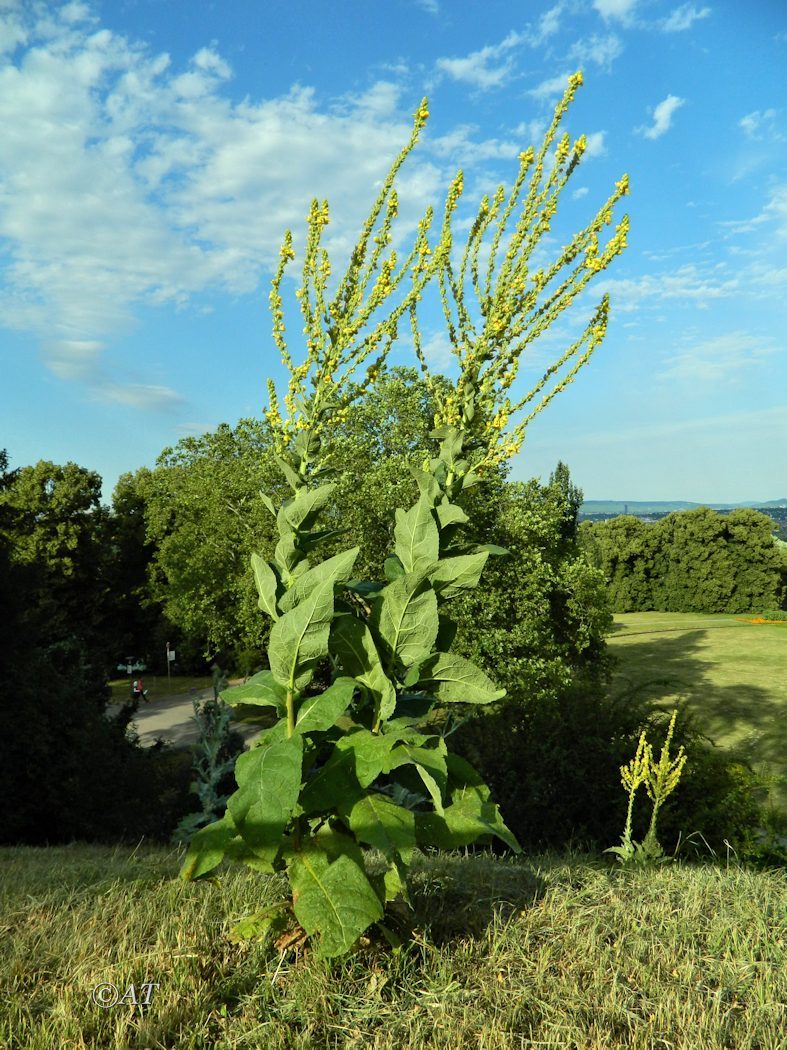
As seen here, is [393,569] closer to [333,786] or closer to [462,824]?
[333,786]

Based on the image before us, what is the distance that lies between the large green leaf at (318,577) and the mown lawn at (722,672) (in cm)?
813

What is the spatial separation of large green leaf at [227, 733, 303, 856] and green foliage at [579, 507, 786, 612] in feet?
160

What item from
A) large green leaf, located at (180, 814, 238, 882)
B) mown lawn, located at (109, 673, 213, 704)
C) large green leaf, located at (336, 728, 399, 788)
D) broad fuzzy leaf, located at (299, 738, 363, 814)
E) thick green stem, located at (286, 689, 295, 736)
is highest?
thick green stem, located at (286, 689, 295, 736)

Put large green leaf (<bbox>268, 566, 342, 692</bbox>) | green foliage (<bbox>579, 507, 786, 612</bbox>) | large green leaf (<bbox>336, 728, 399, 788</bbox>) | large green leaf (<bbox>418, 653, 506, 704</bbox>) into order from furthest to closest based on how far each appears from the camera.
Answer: green foliage (<bbox>579, 507, 786, 612</bbox>) < large green leaf (<bbox>418, 653, 506, 704</bbox>) < large green leaf (<bbox>268, 566, 342, 692</bbox>) < large green leaf (<bbox>336, 728, 399, 788</bbox>)

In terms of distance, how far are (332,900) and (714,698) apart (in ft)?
87.7

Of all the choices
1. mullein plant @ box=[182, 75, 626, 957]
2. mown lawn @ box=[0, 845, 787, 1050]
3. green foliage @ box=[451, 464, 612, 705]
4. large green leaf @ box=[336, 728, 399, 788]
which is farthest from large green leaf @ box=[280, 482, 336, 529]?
green foliage @ box=[451, 464, 612, 705]

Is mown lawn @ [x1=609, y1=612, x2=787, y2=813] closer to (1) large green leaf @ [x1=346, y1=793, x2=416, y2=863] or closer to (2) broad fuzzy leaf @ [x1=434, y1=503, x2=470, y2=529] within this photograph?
(2) broad fuzzy leaf @ [x1=434, y1=503, x2=470, y2=529]

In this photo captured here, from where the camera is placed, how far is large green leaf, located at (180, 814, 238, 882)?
9.11ft

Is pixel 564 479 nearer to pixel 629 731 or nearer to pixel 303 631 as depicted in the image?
pixel 629 731

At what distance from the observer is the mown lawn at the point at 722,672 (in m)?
20.6

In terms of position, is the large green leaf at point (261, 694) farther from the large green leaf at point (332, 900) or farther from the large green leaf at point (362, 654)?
the large green leaf at point (332, 900)

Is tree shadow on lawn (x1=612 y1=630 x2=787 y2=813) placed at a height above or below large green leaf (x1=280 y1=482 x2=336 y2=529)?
below

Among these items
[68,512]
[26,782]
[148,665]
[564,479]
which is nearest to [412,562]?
[26,782]

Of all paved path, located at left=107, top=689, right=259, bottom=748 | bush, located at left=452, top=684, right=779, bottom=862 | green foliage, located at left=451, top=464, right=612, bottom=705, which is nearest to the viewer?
bush, located at left=452, top=684, right=779, bottom=862
